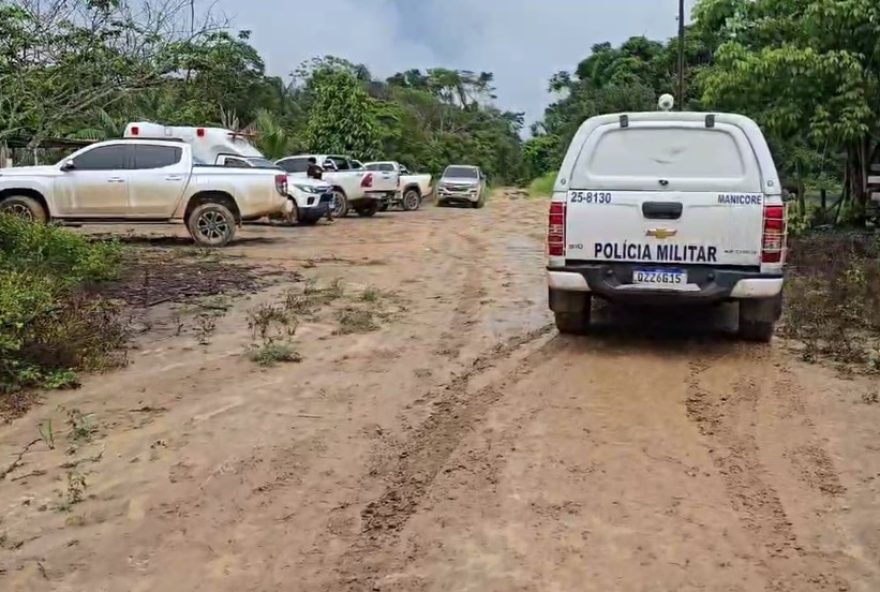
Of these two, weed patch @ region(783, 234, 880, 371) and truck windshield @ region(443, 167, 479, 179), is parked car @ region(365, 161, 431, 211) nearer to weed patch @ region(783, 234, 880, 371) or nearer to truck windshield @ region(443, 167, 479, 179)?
truck windshield @ region(443, 167, 479, 179)

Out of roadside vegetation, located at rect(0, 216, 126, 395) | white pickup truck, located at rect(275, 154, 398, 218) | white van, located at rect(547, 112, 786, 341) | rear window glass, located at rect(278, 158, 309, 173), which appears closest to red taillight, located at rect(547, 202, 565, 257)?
white van, located at rect(547, 112, 786, 341)

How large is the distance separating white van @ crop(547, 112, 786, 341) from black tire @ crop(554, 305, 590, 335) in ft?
1.06

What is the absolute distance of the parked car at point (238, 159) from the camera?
62.5 ft

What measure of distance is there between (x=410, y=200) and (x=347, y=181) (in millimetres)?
5410

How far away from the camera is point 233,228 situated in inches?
596

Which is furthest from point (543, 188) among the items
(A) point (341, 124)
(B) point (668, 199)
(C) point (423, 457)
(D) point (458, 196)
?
(C) point (423, 457)

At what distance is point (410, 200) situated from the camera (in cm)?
2938

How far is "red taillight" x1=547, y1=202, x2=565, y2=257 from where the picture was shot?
23.4 feet

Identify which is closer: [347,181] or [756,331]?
[756,331]

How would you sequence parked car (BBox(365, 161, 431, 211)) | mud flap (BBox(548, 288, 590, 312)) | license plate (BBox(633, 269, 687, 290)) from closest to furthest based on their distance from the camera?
1. license plate (BBox(633, 269, 687, 290))
2. mud flap (BBox(548, 288, 590, 312))
3. parked car (BBox(365, 161, 431, 211))

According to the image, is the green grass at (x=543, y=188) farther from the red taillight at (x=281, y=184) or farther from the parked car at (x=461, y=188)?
the red taillight at (x=281, y=184)

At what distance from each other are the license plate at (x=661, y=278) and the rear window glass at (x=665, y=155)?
2.29ft

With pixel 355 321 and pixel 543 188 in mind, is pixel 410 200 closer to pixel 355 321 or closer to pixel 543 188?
pixel 543 188

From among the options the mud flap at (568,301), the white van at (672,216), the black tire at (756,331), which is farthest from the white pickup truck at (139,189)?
the black tire at (756,331)
